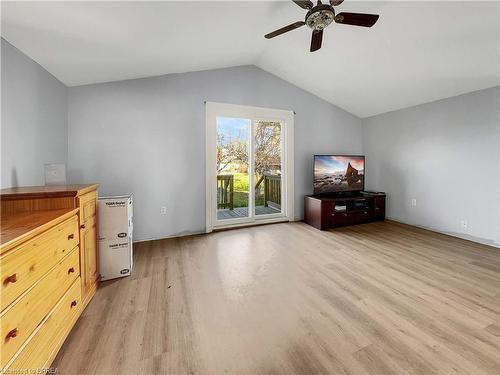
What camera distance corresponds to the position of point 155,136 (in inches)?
130

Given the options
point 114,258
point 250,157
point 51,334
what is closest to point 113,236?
point 114,258

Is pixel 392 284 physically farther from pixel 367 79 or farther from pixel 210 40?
pixel 210 40

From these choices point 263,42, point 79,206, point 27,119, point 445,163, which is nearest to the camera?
point 79,206

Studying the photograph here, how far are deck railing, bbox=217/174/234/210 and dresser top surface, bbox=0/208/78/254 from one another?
2586mm

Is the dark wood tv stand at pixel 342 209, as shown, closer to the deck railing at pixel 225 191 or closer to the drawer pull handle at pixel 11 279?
the deck railing at pixel 225 191

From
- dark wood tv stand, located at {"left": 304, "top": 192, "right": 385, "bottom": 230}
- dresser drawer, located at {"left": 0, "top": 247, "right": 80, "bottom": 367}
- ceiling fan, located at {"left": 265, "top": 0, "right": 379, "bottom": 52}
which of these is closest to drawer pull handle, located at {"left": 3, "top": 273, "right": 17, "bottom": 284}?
dresser drawer, located at {"left": 0, "top": 247, "right": 80, "bottom": 367}

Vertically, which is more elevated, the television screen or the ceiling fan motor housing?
the ceiling fan motor housing

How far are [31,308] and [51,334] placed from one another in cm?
30

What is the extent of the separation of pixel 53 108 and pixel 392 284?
401 centimetres

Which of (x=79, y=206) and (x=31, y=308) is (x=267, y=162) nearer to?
(x=79, y=206)

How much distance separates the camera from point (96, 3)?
5.18 feet

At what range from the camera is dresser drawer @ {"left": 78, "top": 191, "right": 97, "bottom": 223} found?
5.76 ft

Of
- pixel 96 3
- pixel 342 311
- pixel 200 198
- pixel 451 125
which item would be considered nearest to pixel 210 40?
pixel 96 3

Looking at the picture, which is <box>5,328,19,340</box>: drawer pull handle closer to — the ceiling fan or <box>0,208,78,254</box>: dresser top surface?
<box>0,208,78,254</box>: dresser top surface
